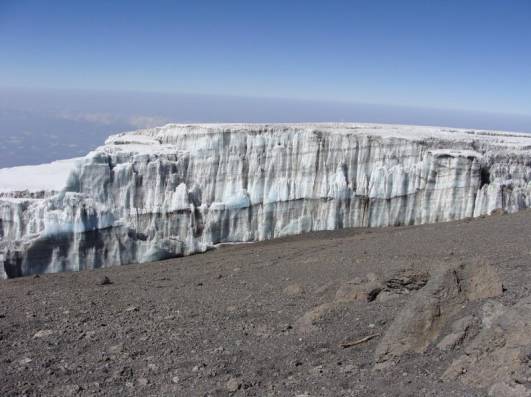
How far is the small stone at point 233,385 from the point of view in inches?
324

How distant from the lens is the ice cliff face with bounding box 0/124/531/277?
25.5 meters

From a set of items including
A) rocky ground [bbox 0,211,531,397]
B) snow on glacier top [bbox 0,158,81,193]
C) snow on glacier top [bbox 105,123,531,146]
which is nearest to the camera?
rocky ground [bbox 0,211,531,397]

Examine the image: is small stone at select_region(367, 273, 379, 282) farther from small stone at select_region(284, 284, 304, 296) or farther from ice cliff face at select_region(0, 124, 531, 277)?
ice cliff face at select_region(0, 124, 531, 277)

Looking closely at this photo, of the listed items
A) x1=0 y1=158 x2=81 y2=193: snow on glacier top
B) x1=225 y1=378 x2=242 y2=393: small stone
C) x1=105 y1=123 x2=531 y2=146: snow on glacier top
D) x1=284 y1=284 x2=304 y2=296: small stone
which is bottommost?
x1=284 y1=284 x2=304 y2=296: small stone

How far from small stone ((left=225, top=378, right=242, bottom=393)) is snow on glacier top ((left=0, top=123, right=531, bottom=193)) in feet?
58.6

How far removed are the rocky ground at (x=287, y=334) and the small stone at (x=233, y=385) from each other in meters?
0.02

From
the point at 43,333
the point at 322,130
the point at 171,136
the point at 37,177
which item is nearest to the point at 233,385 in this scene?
the point at 43,333

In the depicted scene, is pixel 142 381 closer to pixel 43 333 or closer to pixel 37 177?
pixel 43 333

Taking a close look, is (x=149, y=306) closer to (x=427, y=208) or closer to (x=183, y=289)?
(x=183, y=289)

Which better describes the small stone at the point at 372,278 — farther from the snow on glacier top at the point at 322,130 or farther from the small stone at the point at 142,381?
the snow on glacier top at the point at 322,130

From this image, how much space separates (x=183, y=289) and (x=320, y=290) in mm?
4398

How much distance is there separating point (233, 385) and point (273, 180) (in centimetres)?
→ 2073

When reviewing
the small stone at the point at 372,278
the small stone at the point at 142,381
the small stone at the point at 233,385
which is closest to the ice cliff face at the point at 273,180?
the small stone at the point at 372,278

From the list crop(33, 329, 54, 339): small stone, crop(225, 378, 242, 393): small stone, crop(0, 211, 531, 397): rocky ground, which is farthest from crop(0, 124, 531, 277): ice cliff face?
crop(225, 378, 242, 393): small stone
